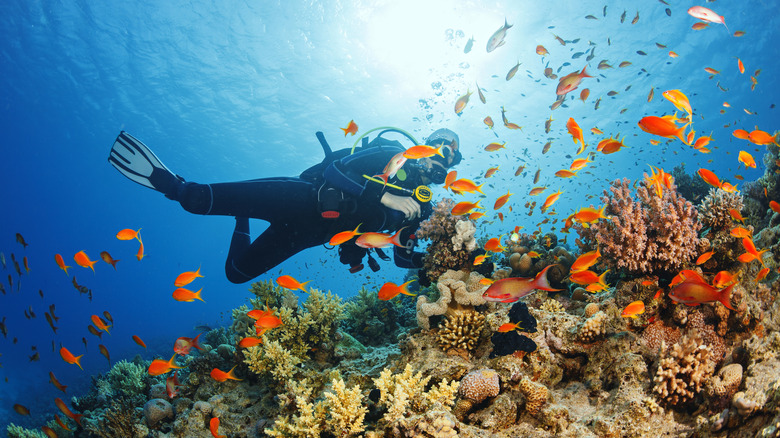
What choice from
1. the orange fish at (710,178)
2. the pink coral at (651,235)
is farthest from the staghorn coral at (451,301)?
the orange fish at (710,178)

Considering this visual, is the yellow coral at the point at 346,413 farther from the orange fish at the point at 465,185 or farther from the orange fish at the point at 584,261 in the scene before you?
the orange fish at the point at 465,185

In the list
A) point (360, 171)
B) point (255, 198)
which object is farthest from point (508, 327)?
point (255, 198)

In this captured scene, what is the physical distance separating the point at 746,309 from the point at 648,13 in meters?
26.4

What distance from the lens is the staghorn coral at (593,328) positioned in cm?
328

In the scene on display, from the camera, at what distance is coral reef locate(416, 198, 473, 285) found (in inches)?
190

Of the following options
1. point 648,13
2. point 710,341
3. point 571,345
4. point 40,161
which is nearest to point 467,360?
point 571,345

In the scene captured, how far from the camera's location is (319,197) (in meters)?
5.73

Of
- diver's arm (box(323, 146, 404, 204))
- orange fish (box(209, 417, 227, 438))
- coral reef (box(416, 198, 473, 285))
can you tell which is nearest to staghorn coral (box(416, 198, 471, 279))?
coral reef (box(416, 198, 473, 285))

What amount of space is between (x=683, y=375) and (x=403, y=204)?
3.97 meters

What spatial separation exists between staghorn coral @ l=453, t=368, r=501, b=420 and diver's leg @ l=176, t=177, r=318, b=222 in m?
4.22

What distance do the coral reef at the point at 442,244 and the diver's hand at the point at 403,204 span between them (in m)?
0.35

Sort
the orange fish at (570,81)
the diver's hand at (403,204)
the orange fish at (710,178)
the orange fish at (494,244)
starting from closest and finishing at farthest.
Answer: the orange fish at (710,178), the orange fish at (494,244), the orange fish at (570,81), the diver's hand at (403,204)

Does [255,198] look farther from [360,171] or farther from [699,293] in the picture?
[699,293]

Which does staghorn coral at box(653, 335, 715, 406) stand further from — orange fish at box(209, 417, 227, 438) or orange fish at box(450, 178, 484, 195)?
orange fish at box(209, 417, 227, 438)
